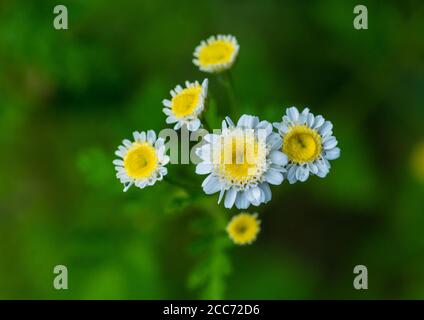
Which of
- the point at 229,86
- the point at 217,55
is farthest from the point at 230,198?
the point at 217,55

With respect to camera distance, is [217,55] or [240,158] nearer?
[240,158]

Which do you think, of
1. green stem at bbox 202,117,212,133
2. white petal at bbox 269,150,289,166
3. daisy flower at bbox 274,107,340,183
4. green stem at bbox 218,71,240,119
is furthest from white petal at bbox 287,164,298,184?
green stem at bbox 218,71,240,119

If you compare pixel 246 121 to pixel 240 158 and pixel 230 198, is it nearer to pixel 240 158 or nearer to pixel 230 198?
pixel 240 158

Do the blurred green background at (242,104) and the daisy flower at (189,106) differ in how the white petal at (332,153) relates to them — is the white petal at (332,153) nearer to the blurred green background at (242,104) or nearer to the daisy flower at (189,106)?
the daisy flower at (189,106)
